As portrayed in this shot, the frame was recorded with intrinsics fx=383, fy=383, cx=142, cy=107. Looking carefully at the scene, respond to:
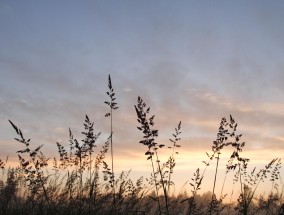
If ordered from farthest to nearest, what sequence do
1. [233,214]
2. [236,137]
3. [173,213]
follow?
[173,213]
[233,214]
[236,137]

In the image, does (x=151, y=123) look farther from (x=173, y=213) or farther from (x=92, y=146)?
(x=173, y=213)

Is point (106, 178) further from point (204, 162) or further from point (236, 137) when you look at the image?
point (236, 137)

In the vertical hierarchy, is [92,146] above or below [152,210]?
above

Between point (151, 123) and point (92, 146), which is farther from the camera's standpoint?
point (92, 146)

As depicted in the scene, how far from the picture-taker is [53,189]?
25.1 feet

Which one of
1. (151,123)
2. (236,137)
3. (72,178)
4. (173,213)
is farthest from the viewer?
(173,213)

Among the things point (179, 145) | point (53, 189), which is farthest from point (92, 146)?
point (53, 189)

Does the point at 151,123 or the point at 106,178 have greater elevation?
the point at 151,123

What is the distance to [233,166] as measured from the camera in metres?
5.53

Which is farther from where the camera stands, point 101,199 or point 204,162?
point 101,199

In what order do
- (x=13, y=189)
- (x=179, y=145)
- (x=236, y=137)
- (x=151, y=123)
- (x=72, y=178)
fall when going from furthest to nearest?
1. (x=13, y=189)
2. (x=72, y=178)
3. (x=236, y=137)
4. (x=179, y=145)
5. (x=151, y=123)

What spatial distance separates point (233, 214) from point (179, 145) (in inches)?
157

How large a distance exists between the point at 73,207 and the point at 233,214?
377 cm

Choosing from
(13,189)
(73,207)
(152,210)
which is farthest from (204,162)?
(13,189)
